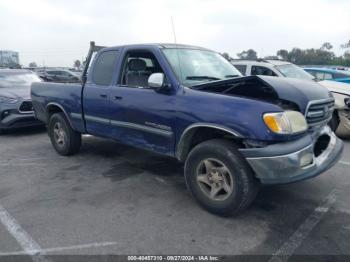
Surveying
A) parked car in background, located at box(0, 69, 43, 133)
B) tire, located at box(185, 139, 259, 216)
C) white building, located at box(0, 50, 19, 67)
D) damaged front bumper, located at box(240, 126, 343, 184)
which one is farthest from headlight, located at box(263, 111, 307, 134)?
→ white building, located at box(0, 50, 19, 67)

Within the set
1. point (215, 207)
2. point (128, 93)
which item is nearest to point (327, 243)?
point (215, 207)

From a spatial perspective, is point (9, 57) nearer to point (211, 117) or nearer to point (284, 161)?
point (211, 117)

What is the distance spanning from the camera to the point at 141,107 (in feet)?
13.3

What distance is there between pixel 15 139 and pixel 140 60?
176 inches

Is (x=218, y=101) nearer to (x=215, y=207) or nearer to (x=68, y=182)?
(x=215, y=207)

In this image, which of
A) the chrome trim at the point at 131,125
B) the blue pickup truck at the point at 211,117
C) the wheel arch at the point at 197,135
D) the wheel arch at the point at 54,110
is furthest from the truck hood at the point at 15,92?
the wheel arch at the point at 197,135

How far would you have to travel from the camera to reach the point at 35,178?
473cm

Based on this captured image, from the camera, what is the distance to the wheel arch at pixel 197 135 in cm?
333

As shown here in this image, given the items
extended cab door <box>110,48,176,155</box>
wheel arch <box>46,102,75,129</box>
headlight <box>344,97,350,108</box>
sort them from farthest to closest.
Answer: headlight <box>344,97,350,108</box>
wheel arch <box>46,102,75,129</box>
extended cab door <box>110,48,176,155</box>

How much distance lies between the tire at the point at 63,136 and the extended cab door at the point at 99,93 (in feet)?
2.09

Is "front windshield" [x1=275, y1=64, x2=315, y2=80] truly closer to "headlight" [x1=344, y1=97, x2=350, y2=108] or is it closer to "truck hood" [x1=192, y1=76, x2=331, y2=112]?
"headlight" [x1=344, y1=97, x2=350, y2=108]

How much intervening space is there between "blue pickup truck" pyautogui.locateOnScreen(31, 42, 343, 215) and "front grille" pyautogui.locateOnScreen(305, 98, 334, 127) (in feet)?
0.04

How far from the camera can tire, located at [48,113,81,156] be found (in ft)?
18.5

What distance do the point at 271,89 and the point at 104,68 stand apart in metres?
2.55
